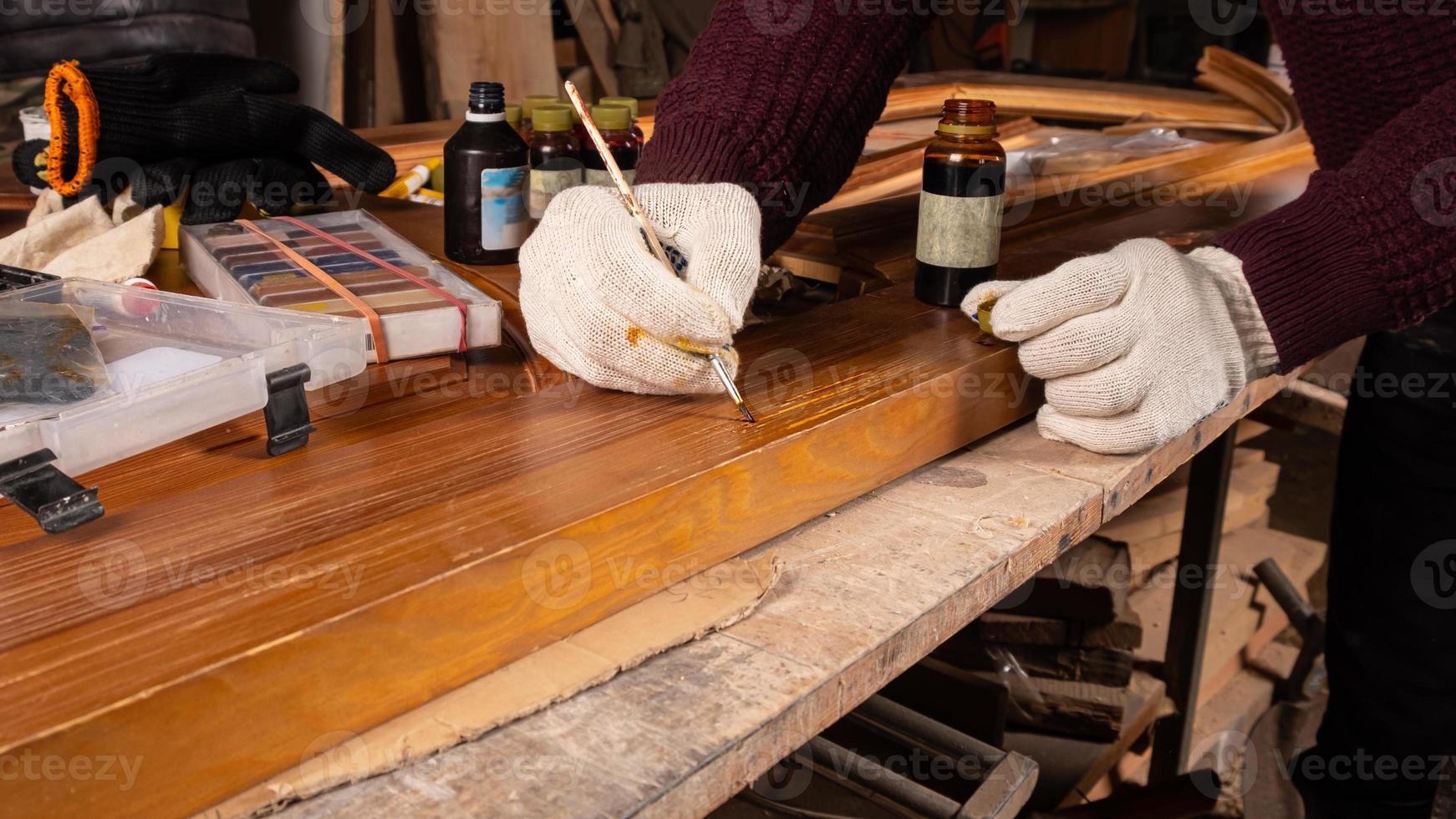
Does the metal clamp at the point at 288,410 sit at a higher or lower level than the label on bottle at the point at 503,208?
lower

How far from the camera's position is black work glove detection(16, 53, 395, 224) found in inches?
53.2

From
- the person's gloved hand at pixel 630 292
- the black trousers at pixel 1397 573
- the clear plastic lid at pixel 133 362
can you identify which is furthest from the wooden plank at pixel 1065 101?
the clear plastic lid at pixel 133 362

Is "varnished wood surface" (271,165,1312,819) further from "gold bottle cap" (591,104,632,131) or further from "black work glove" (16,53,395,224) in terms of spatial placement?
"black work glove" (16,53,395,224)

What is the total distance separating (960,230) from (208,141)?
94 cm

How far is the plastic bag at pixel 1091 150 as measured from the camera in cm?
202

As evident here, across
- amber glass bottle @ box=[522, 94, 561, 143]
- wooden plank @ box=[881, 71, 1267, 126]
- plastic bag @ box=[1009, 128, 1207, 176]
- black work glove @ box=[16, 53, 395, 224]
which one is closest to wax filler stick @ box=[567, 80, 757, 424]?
amber glass bottle @ box=[522, 94, 561, 143]

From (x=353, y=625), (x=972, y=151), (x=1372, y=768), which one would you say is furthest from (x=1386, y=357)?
(x=353, y=625)

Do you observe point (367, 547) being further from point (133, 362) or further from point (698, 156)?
point (698, 156)

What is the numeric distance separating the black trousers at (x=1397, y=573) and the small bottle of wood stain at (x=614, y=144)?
3.84 ft

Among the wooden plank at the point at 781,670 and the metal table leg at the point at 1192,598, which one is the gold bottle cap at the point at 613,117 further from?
the metal table leg at the point at 1192,598

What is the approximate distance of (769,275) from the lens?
1456mm

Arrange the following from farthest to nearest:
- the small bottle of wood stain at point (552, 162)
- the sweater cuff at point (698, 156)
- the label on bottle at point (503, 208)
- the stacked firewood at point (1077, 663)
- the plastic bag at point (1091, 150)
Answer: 1. the plastic bag at point (1091, 150)
2. the stacked firewood at point (1077, 663)
3. the small bottle of wood stain at point (552, 162)
4. the label on bottle at point (503, 208)
5. the sweater cuff at point (698, 156)

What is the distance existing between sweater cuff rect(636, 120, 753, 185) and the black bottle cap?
19cm

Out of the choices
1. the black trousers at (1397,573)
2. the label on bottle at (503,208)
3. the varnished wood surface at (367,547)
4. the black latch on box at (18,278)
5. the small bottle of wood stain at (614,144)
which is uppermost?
the small bottle of wood stain at (614,144)
